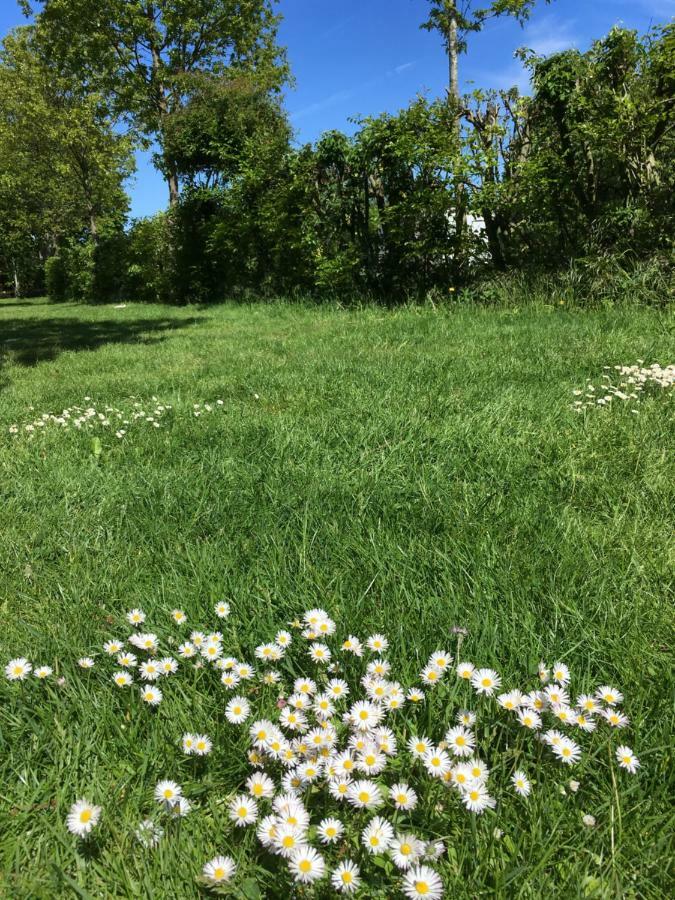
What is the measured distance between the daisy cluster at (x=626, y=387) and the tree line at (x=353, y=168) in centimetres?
275

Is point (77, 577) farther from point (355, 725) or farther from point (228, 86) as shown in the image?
point (228, 86)

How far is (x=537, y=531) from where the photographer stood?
6.49ft

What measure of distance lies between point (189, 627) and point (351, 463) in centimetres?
131

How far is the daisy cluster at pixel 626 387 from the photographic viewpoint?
316cm

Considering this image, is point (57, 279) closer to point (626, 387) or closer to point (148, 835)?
point (626, 387)

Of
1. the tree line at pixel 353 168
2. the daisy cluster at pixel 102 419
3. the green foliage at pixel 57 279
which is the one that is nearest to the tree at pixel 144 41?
the tree line at pixel 353 168

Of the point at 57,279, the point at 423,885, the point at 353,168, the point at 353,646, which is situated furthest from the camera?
the point at 57,279

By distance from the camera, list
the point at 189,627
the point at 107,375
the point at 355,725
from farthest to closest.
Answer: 1. the point at 107,375
2. the point at 189,627
3. the point at 355,725

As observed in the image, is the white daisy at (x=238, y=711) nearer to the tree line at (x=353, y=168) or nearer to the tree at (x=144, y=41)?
the tree line at (x=353, y=168)

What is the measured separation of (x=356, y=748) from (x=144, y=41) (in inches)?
889

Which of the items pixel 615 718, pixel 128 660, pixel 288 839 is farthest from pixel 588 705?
pixel 128 660

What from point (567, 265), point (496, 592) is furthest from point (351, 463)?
point (567, 265)

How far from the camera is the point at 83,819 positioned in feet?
3.32

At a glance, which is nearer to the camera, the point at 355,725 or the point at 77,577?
the point at 355,725
